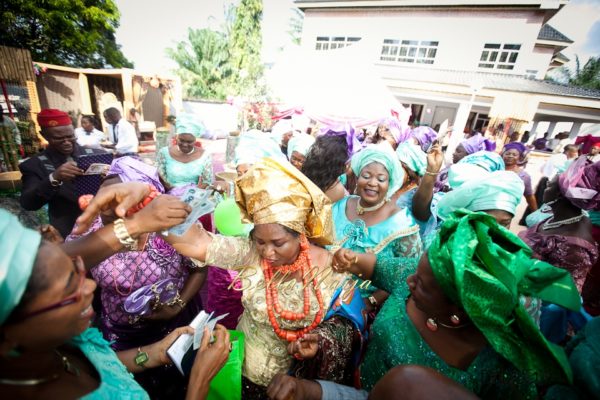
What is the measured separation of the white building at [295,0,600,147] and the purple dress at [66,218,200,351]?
62.1 ft

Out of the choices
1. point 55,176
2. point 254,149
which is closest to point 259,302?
point 55,176

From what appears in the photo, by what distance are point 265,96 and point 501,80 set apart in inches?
739

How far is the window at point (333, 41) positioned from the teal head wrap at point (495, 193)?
2587 centimetres

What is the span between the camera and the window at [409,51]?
22359 mm

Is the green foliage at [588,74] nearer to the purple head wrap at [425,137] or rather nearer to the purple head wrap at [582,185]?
the purple head wrap at [425,137]

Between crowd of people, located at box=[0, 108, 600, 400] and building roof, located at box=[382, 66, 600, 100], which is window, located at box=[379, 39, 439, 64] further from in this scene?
crowd of people, located at box=[0, 108, 600, 400]

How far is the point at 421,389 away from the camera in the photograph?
2.50ft

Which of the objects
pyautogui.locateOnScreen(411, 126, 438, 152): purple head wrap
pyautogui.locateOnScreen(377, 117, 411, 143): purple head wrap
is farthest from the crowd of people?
pyautogui.locateOnScreen(411, 126, 438, 152): purple head wrap

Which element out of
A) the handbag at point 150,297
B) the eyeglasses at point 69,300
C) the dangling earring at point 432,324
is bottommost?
Answer: the handbag at point 150,297

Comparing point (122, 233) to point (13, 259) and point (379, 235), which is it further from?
point (379, 235)

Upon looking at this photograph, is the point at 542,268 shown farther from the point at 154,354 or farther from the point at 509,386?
the point at 154,354

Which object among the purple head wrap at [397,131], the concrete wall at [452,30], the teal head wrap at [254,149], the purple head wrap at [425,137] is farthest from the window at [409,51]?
the teal head wrap at [254,149]

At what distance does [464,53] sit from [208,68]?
24.6m

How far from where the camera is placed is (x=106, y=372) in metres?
1.16
